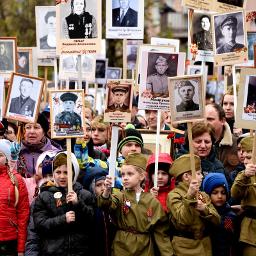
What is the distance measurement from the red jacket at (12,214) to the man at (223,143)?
2.42 m

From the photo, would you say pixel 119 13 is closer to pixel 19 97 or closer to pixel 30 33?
pixel 19 97

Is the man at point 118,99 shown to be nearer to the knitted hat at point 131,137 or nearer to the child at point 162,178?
the child at point 162,178

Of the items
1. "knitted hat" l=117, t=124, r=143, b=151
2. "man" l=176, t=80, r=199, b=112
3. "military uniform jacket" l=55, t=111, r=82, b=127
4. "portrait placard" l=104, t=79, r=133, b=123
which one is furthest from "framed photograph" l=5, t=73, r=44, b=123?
"man" l=176, t=80, r=199, b=112

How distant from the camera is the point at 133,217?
889 cm

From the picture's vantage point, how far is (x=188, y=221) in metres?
8.73

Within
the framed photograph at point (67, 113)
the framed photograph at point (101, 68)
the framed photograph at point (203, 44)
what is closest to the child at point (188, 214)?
the framed photograph at point (67, 113)

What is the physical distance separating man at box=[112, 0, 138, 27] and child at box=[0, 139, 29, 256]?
3.55m

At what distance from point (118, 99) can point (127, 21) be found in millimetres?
3066

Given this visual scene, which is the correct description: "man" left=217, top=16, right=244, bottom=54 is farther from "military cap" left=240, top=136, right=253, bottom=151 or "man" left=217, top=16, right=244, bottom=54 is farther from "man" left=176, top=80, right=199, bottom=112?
"man" left=176, top=80, right=199, bottom=112

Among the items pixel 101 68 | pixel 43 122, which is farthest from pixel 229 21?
pixel 101 68

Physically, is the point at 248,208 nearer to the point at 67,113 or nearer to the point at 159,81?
the point at 159,81

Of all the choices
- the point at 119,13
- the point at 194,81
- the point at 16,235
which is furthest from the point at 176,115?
the point at 119,13

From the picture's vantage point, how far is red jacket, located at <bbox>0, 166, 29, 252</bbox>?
30.3 feet

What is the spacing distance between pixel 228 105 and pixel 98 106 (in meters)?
6.50
